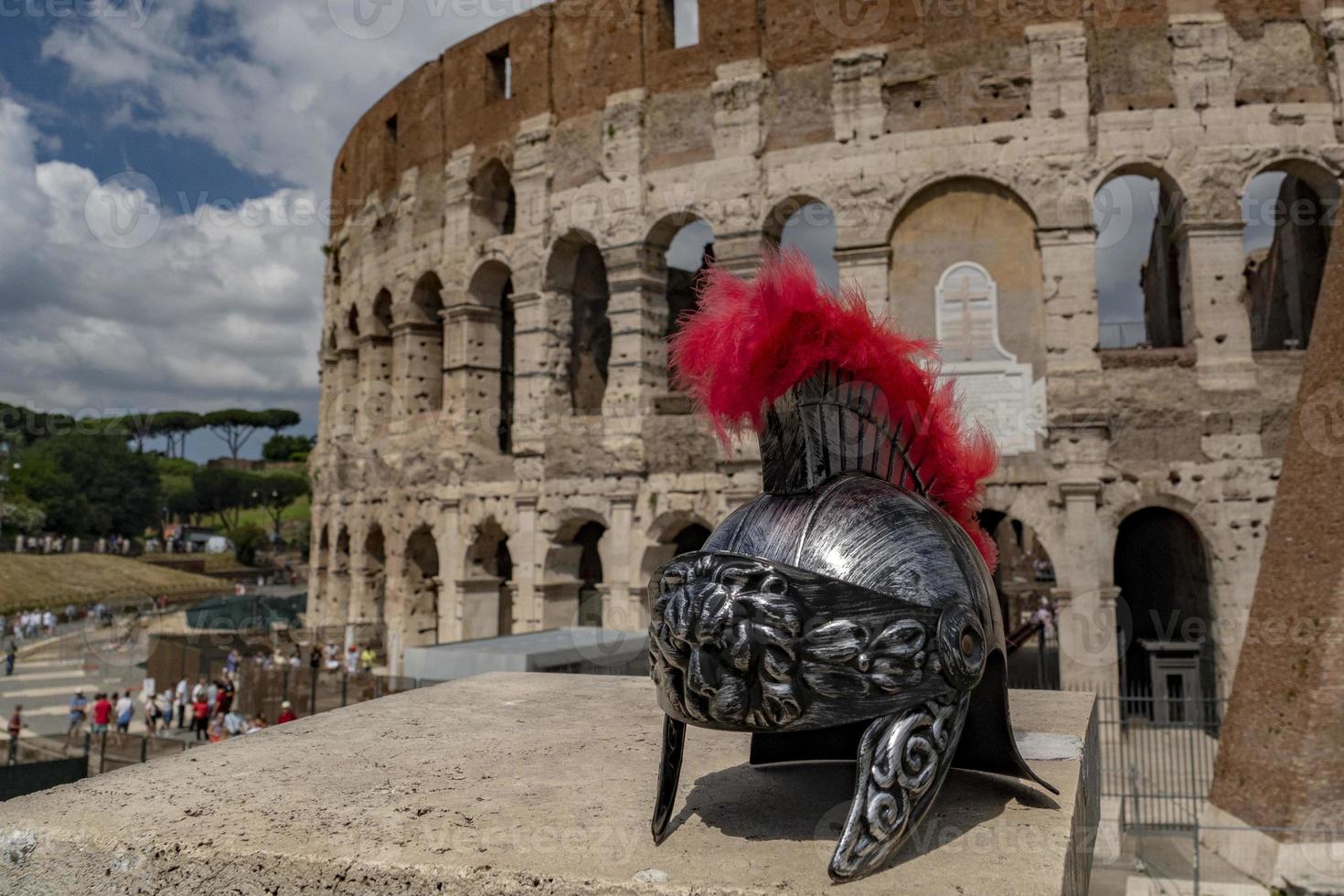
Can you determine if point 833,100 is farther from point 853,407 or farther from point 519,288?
point 853,407

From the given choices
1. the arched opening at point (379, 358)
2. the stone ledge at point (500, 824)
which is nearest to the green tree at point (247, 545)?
the arched opening at point (379, 358)

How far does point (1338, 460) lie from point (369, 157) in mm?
17295

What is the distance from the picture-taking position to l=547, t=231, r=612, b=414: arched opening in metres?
14.2

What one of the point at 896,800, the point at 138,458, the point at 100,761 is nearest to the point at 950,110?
the point at 896,800

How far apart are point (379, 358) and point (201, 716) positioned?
777 centimetres

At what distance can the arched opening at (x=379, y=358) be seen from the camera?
1753cm

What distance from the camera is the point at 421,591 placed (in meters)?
16.5

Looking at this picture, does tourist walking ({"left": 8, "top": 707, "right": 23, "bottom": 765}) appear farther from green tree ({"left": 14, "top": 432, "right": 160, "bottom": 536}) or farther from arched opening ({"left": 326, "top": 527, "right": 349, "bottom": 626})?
green tree ({"left": 14, "top": 432, "right": 160, "bottom": 536})

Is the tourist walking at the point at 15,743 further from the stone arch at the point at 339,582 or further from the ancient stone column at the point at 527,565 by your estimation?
the stone arch at the point at 339,582

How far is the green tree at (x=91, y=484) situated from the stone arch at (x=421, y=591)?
35.2m

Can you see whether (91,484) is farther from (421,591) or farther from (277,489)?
(421,591)

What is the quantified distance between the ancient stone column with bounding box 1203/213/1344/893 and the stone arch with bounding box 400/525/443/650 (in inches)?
488

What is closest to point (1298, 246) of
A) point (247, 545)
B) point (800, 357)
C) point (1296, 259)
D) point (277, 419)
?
point (1296, 259)

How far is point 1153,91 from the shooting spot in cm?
1129
